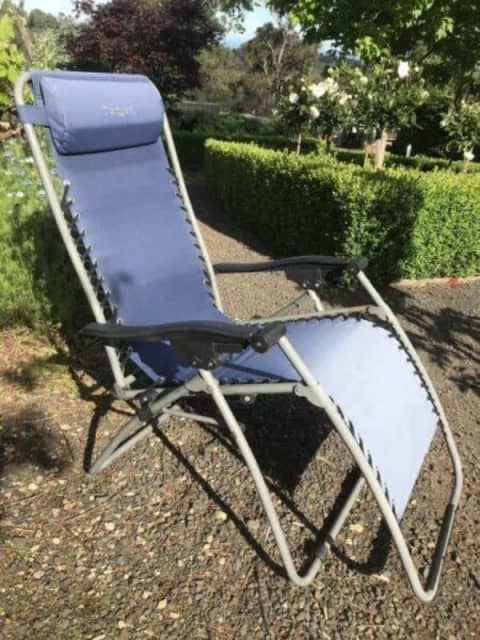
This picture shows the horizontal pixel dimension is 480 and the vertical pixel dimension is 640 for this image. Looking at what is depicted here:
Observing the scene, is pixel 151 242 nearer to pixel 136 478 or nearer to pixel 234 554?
pixel 136 478

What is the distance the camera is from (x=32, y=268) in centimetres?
347

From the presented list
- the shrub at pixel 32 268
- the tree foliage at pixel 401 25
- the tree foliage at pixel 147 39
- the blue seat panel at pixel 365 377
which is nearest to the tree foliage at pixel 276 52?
the tree foliage at pixel 147 39

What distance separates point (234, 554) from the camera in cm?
208

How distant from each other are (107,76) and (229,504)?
75.6 inches

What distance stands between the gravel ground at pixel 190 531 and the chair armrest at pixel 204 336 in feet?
2.49

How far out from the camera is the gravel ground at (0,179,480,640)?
1824 mm

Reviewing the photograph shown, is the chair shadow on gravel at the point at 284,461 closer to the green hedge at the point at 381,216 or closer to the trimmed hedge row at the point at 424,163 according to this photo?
the green hedge at the point at 381,216

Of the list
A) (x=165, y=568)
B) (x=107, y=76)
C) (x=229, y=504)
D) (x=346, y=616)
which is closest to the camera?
(x=346, y=616)

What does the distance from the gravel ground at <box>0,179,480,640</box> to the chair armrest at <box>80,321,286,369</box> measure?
0.76m

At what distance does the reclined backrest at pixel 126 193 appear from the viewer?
7.60 ft

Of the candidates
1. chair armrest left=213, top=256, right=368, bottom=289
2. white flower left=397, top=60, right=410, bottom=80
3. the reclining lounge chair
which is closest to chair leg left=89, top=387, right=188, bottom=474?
the reclining lounge chair

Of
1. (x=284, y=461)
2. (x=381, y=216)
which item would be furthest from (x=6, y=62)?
(x=284, y=461)

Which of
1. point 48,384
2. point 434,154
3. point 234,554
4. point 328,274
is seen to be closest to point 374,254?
point 328,274

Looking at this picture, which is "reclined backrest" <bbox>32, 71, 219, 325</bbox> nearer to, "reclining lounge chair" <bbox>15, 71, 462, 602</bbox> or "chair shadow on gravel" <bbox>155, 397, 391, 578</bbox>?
"reclining lounge chair" <bbox>15, 71, 462, 602</bbox>
